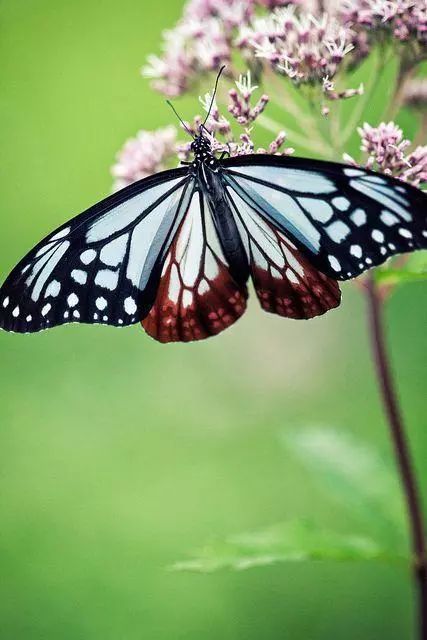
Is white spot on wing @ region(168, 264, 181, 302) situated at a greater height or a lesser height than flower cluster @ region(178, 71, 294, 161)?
lesser

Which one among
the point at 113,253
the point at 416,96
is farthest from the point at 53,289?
the point at 416,96

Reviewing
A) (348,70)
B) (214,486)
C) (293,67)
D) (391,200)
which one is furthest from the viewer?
(214,486)

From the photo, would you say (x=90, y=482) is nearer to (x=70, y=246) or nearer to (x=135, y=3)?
(x=70, y=246)

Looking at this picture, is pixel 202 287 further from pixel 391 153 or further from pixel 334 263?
pixel 391 153

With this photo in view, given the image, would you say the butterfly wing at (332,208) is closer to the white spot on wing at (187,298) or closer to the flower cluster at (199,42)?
the white spot on wing at (187,298)

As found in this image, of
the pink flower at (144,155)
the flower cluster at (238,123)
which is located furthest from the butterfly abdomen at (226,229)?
the pink flower at (144,155)

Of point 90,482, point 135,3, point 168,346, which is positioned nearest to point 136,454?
point 90,482

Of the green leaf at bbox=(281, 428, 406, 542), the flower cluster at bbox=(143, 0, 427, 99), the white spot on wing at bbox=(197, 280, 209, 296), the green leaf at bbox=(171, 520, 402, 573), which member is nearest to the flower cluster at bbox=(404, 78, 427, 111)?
the flower cluster at bbox=(143, 0, 427, 99)

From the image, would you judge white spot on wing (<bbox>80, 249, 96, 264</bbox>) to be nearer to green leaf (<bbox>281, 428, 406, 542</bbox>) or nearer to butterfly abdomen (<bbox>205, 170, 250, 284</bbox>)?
butterfly abdomen (<bbox>205, 170, 250, 284</bbox>)
